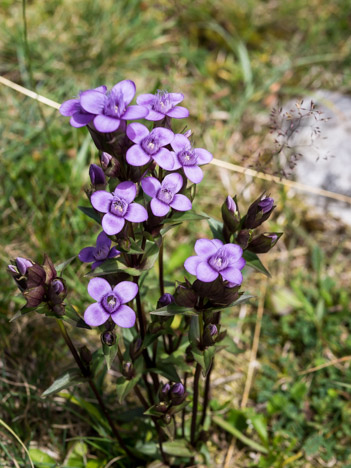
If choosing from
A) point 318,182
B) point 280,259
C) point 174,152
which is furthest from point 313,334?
point 174,152

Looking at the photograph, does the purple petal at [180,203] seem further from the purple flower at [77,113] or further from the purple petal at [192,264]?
the purple flower at [77,113]

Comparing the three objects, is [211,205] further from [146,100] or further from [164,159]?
[164,159]

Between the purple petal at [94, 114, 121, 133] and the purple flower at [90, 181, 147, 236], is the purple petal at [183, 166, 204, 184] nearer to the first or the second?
the purple flower at [90, 181, 147, 236]

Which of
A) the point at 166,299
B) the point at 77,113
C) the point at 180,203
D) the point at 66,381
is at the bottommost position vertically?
the point at 66,381

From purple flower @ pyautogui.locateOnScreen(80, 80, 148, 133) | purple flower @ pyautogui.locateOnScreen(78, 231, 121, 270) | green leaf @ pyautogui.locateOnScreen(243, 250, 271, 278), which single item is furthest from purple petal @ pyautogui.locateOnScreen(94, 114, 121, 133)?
green leaf @ pyautogui.locateOnScreen(243, 250, 271, 278)

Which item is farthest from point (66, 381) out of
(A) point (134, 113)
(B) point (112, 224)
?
(A) point (134, 113)

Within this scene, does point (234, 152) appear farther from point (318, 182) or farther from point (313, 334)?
point (313, 334)

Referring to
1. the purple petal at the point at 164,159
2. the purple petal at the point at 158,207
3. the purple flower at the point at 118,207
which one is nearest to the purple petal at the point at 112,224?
the purple flower at the point at 118,207
